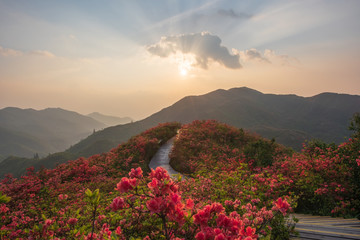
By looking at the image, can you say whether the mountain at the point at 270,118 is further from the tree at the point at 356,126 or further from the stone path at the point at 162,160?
the tree at the point at 356,126

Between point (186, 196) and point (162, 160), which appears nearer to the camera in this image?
point (186, 196)

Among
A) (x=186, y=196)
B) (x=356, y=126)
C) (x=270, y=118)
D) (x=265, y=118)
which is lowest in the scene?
(x=186, y=196)

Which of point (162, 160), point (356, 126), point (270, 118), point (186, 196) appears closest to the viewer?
point (186, 196)

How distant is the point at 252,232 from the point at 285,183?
19.4ft

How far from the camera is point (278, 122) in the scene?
169 metres

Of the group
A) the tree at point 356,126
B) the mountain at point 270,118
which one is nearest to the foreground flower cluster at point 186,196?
the tree at point 356,126

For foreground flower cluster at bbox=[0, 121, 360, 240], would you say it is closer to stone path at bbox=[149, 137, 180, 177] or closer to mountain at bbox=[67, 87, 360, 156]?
stone path at bbox=[149, 137, 180, 177]

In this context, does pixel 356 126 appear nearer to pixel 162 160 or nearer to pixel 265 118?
pixel 162 160

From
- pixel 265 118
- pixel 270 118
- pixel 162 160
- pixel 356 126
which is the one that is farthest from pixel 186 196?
pixel 270 118

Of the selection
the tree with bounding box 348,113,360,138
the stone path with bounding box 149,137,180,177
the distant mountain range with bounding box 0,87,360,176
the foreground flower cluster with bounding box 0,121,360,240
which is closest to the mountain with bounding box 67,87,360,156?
the distant mountain range with bounding box 0,87,360,176

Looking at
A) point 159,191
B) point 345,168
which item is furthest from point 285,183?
point 159,191

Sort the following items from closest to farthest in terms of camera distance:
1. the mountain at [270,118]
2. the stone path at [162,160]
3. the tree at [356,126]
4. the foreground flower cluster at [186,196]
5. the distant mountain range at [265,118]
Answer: the foreground flower cluster at [186,196] < the tree at [356,126] < the stone path at [162,160] < the distant mountain range at [265,118] < the mountain at [270,118]

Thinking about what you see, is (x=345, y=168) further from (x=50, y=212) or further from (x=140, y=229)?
(x=50, y=212)

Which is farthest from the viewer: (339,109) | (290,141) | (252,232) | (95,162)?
(339,109)
